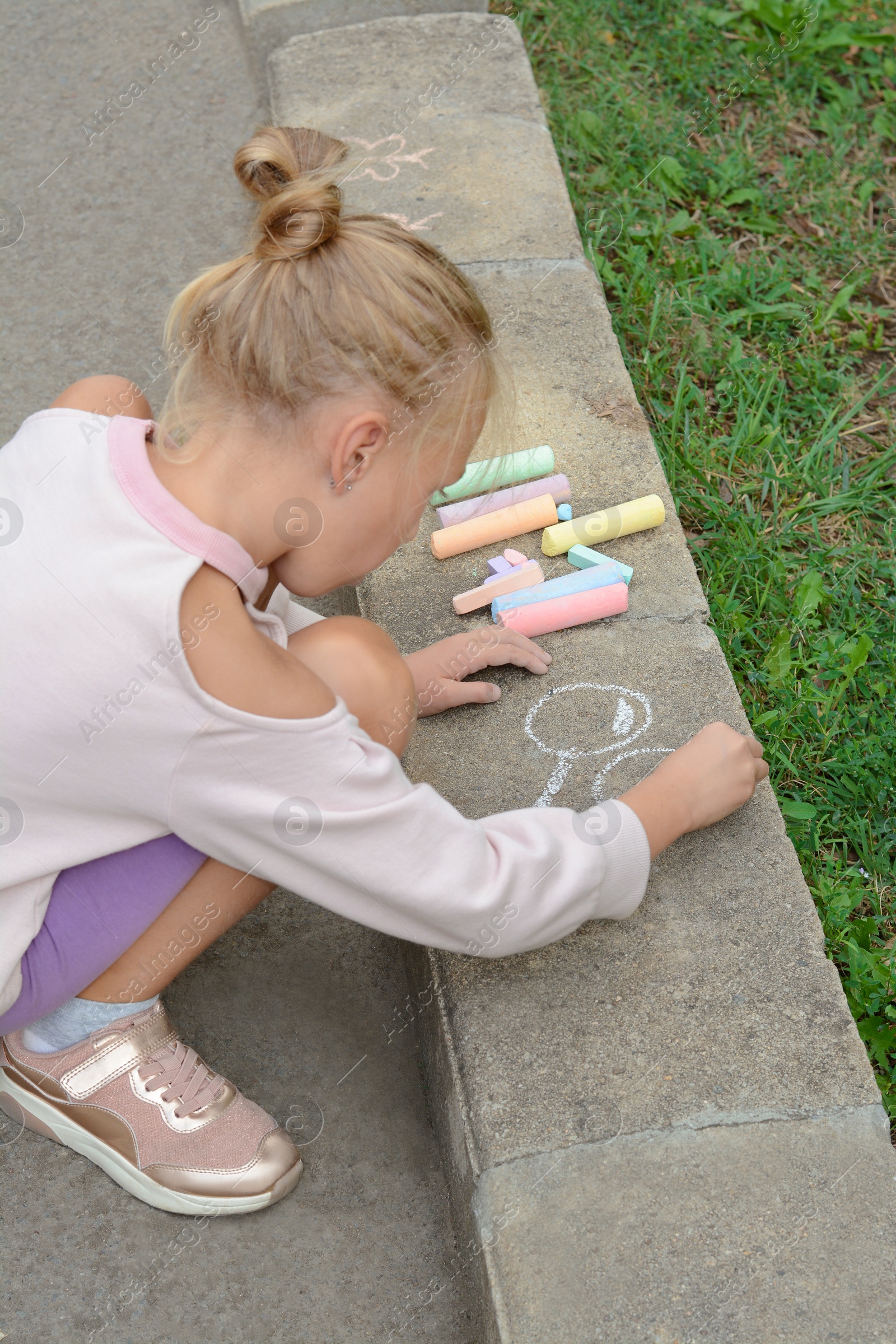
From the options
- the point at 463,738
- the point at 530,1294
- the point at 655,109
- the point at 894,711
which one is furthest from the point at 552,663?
the point at 655,109

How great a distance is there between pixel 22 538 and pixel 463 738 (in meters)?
0.79

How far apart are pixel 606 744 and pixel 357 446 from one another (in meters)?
0.73

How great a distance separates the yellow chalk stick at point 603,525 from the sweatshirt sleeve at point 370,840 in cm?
73

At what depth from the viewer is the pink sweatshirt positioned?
1319 mm

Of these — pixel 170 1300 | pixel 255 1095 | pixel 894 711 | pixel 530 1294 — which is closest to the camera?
pixel 530 1294

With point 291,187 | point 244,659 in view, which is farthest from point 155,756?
point 291,187

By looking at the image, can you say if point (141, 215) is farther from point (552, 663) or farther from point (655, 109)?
point (552, 663)

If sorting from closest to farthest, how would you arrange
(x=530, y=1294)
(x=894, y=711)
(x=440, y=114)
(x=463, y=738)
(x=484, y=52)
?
1. (x=530, y=1294)
2. (x=463, y=738)
3. (x=894, y=711)
4. (x=440, y=114)
5. (x=484, y=52)

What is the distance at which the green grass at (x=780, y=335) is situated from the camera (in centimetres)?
208

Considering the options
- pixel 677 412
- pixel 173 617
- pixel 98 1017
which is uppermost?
pixel 173 617

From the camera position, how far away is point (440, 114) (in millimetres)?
3182

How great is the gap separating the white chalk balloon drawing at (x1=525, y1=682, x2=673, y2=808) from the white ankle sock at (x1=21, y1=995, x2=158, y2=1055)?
0.65 m

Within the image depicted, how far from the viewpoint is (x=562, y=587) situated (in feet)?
6.86

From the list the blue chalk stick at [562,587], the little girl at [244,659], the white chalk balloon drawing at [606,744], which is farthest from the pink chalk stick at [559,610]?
the little girl at [244,659]
